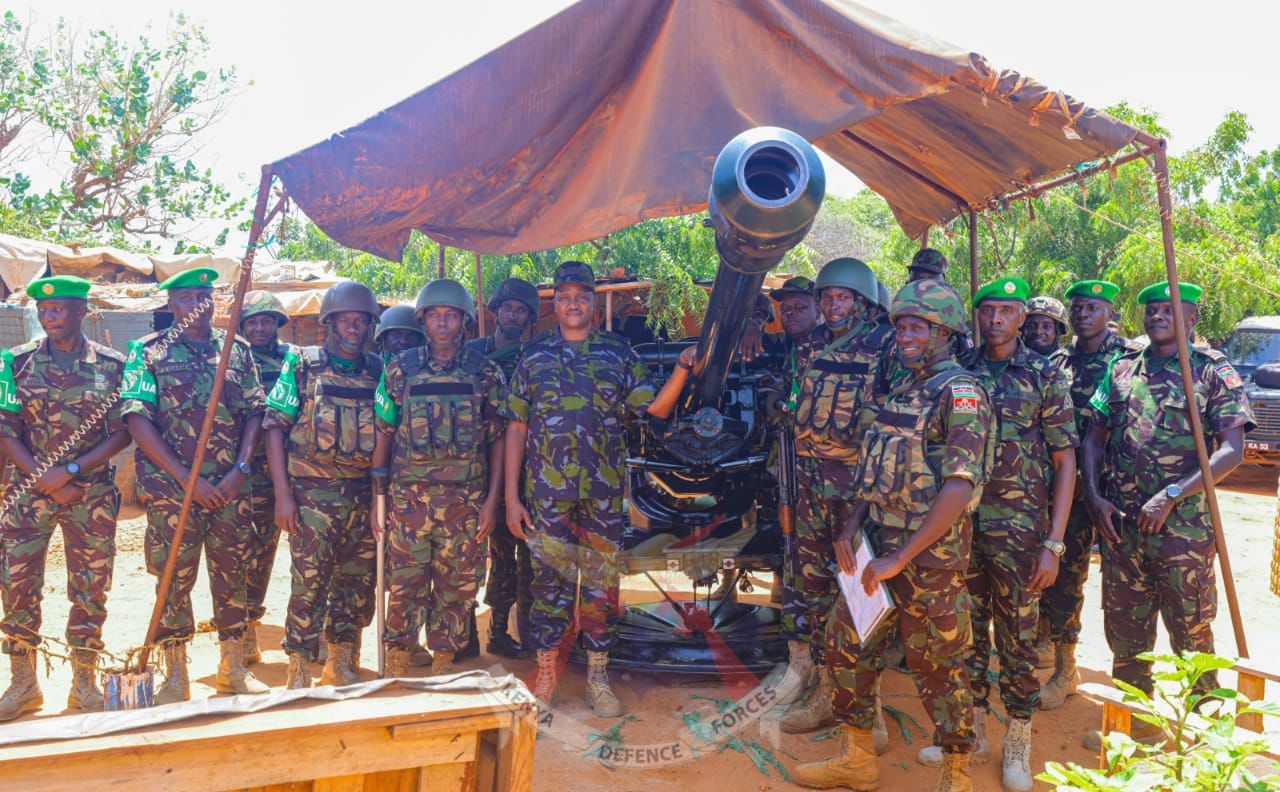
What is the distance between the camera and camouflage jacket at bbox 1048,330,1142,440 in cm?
439

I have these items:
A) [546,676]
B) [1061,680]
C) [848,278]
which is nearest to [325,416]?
[546,676]

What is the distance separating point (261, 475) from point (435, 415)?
114 centimetres

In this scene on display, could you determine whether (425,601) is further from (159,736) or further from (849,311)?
(159,736)

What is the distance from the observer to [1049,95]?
11.5 feet

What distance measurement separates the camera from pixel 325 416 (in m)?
4.46

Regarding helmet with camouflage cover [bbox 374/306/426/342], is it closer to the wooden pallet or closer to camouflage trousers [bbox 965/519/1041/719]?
camouflage trousers [bbox 965/519/1041/719]

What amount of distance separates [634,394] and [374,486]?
1.36 m

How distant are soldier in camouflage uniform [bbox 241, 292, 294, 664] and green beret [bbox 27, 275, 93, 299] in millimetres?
812

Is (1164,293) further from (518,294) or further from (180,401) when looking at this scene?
(180,401)

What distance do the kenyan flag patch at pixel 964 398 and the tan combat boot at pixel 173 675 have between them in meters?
3.86

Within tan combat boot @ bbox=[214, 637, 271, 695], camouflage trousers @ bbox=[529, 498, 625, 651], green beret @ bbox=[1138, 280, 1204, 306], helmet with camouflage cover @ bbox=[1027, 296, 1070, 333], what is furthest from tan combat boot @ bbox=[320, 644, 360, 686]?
green beret @ bbox=[1138, 280, 1204, 306]

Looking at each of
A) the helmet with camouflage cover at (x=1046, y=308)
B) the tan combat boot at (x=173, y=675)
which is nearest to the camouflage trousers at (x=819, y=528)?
the helmet with camouflage cover at (x=1046, y=308)

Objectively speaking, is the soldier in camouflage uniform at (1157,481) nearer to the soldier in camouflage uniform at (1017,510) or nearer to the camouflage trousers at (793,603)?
the soldier in camouflage uniform at (1017,510)

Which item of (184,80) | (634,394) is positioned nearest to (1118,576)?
(634,394)
